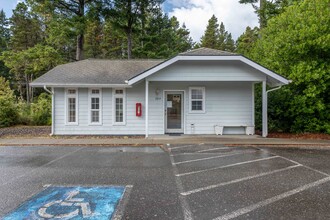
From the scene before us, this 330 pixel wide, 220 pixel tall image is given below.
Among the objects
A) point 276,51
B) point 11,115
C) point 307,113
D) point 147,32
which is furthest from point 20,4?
point 307,113

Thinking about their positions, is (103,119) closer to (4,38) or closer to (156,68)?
(156,68)

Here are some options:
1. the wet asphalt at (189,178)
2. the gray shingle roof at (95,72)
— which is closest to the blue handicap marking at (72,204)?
the wet asphalt at (189,178)

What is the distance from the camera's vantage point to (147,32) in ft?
88.7

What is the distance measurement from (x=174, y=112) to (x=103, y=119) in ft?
12.8

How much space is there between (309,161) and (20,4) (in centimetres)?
2332

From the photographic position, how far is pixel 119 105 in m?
12.5

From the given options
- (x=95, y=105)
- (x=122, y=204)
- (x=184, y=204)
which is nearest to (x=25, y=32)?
(x=95, y=105)

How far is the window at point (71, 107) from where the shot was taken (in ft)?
40.7

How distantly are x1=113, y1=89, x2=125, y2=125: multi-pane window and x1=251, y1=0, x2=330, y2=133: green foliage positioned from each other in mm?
8347

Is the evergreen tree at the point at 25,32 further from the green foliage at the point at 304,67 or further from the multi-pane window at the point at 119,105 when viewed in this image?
the green foliage at the point at 304,67

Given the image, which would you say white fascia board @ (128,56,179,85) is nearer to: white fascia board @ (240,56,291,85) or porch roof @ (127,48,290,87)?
porch roof @ (127,48,290,87)

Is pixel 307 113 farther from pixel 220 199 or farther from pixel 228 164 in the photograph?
pixel 220 199

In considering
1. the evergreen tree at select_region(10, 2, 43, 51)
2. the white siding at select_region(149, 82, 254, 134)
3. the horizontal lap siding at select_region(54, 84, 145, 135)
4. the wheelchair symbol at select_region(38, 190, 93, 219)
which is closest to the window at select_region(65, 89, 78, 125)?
the horizontal lap siding at select_region(54, 84, 145, 135)

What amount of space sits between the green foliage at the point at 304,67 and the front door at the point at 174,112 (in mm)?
5175
